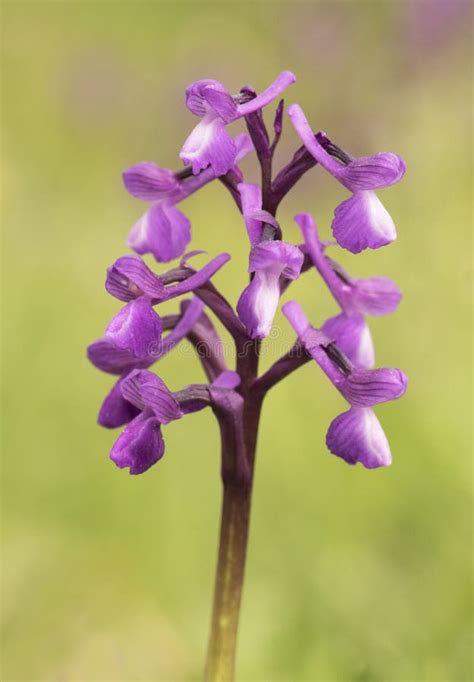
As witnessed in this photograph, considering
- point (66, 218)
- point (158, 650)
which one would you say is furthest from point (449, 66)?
point (158, 650)

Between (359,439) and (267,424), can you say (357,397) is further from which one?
(267,424)

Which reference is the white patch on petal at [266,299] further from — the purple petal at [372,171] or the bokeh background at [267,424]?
the bokeh background at [267,424]

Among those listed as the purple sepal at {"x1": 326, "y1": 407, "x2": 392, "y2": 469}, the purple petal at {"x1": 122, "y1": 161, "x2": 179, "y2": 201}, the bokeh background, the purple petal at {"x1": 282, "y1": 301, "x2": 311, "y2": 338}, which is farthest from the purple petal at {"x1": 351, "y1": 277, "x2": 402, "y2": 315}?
the bokeh background

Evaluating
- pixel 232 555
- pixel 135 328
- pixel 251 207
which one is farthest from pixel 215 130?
pixel 232 555

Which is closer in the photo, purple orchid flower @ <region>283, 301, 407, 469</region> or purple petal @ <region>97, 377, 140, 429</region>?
purple orchid flower @ <region>283, 301, 407, 469</region>

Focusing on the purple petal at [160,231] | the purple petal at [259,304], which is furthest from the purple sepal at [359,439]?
the purple petal at [160,231]

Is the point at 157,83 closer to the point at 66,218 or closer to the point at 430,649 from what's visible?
the point at 66,218

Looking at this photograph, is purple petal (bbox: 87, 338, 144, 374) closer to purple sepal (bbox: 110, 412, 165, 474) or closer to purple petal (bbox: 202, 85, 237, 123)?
purple sepal (bbox: 110, 412, 165, 474)
